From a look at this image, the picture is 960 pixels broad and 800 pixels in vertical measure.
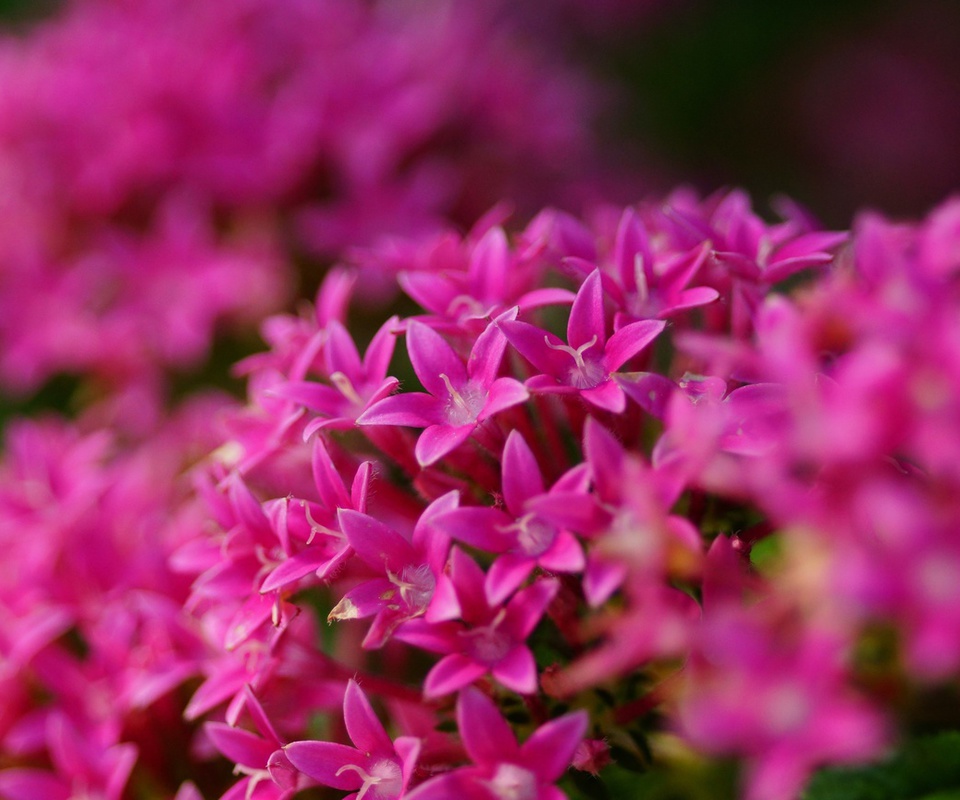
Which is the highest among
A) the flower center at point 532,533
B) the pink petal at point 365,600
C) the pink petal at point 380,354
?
the pink petal at point 380,354

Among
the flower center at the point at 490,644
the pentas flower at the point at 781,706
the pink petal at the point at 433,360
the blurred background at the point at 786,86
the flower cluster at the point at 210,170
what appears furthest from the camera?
the blurred background at the point at 786,86

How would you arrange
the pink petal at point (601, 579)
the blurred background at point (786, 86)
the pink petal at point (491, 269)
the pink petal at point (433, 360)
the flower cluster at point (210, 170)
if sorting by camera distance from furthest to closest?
the blurred background at point (786, 86), the flower cluster at point (210, 170), the pink petal at point (491, 269), the pink petal at point (433, 360), the pink petal at point (601, 579)

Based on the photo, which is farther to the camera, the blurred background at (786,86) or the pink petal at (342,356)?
the blurred background at (786,86)

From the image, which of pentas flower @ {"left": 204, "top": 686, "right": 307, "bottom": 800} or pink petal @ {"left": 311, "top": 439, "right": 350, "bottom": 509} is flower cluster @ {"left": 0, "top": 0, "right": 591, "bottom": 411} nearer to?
pink petal @ {"left": 311, "top": 439, "right": 350, "bottom": 509}

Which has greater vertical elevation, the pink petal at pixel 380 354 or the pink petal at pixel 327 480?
the pink petal at pixel 380 354

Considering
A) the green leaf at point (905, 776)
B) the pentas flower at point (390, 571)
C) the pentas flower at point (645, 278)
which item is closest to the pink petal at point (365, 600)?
the pentas flower at point (390, 571)

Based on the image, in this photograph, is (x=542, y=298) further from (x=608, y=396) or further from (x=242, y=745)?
(x=242, y=745)

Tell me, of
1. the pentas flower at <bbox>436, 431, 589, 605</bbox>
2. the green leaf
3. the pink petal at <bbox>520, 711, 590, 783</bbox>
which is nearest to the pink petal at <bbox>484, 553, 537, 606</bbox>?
the pentas flower at <bbox>436, 431, 589, 605</bbox>

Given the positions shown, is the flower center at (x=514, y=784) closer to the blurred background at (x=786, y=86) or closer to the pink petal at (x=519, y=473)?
the pink petal at (x=519, y=473)

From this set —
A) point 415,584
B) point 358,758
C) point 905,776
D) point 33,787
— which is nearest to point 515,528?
point 415,584
